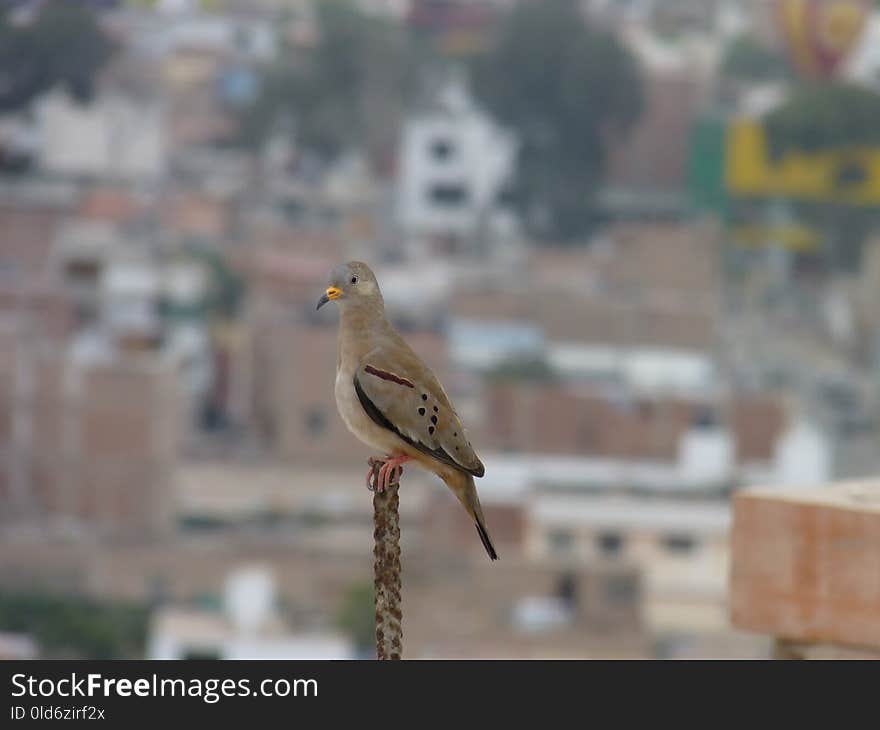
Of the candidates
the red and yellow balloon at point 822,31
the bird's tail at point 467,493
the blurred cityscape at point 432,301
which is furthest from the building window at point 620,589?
the red and yellow balloon at point 822,31

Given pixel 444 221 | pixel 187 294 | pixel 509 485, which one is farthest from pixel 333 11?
pixel 509 485

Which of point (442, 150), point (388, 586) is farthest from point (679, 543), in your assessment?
point (442, 150)

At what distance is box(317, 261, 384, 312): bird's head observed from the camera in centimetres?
232

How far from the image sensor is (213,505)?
14.7 metres

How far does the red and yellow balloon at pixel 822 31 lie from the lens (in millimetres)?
26844

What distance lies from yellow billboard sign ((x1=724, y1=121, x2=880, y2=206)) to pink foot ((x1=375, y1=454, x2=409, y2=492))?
76.6 feet

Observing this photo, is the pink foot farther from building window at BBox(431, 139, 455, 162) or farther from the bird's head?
building window at BBox(431, 139, 455, 162)

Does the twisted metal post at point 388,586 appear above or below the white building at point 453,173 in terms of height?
below

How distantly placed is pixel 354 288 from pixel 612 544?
1009 centimetres

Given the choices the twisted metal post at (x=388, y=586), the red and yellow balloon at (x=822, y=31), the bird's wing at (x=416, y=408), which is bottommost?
the twisted metal post at (x=388, y=586)

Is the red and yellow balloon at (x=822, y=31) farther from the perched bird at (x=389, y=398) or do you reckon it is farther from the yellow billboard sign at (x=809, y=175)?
the perched bird at (x=389, y=398)

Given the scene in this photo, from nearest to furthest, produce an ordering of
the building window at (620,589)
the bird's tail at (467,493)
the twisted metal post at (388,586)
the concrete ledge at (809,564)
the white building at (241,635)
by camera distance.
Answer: the twisted metal post at (388,586), the bird's tail at (467,493), the concrete ledge at (809,564), the white building at (241,635), the building window at (620,589)

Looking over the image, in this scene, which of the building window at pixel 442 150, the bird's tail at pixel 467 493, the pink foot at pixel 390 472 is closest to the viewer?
the pink foot at pixel 390 472

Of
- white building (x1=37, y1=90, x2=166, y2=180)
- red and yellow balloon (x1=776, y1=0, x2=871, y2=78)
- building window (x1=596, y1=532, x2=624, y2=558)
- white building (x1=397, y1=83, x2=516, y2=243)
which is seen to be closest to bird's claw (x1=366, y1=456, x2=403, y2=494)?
building window (x1=596, y1=532, x2=624, y2=558)
